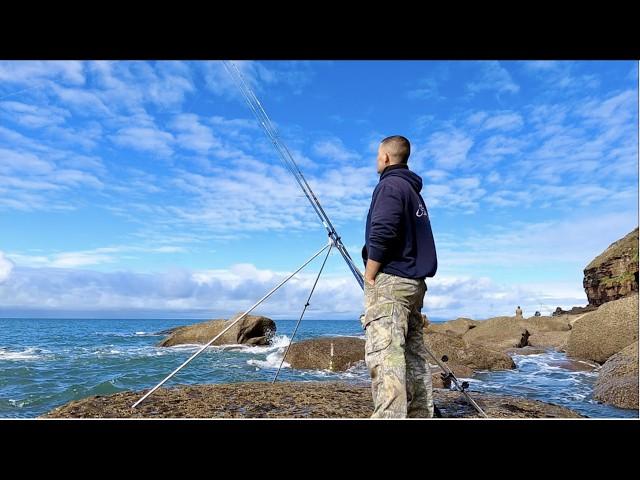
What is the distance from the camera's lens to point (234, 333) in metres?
25.1

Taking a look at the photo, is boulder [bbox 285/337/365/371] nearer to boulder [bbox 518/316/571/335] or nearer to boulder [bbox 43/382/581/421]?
boulder [bbox 43/382/581/421]

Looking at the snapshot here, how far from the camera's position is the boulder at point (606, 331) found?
44.3ft

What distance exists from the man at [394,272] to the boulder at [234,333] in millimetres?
20485

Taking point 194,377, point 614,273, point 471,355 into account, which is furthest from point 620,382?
point 614,273

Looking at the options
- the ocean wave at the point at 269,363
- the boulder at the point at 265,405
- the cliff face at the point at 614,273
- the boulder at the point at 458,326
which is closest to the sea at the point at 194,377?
the ocean wave at the point at 269,363

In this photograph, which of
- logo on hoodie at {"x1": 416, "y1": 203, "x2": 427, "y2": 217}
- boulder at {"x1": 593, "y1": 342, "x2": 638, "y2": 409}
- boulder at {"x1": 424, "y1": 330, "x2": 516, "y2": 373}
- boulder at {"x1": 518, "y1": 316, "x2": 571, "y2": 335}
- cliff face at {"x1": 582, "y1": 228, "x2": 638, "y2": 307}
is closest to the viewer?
logo on hoodie at {"x1": 416, "y1": 203, "x2": 427, "y2": 217}

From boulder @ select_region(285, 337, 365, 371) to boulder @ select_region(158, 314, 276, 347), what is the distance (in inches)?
358

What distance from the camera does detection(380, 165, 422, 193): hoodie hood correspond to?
4094mm

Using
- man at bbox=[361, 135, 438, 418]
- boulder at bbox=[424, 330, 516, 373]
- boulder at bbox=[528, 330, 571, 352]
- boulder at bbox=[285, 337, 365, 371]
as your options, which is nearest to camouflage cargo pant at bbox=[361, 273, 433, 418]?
man at bbox=[361, 135, 438, 418]

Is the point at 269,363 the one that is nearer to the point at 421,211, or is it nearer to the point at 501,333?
the point at 421,211

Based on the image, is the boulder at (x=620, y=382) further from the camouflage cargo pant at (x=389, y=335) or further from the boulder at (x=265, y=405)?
the camouflage cargo pant at (x=389, y=335)

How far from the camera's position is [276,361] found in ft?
59.0
